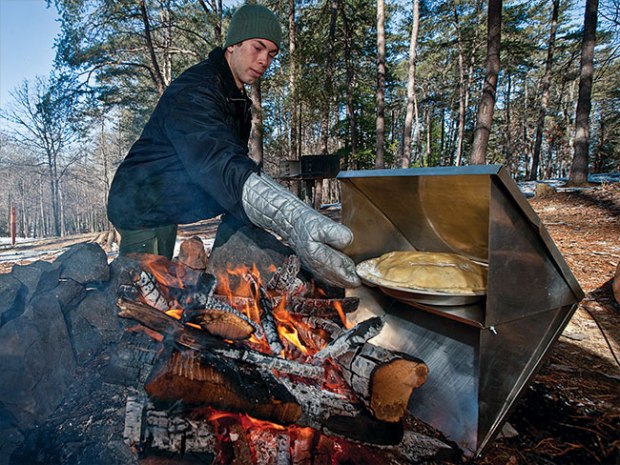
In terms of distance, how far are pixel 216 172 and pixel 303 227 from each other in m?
0.58

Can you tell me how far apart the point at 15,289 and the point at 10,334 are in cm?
44

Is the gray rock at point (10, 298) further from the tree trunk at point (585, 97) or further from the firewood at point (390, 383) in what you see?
the tree trunk at point (585, 97)

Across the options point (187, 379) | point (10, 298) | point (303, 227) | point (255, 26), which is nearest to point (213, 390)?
point (187, 379)

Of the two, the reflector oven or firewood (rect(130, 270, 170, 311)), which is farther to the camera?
firewood (rect(130, 270, 170, 311))

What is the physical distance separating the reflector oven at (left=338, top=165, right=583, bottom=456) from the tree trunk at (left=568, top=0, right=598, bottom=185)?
11.2 metres

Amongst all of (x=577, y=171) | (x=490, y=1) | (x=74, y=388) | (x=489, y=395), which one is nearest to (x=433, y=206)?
(x=489, y=395)

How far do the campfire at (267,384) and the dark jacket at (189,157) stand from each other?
710mm

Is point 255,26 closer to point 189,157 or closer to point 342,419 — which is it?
point 189,157

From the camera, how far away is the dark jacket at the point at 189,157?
5.92 ft

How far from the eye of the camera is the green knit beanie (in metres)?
2.23

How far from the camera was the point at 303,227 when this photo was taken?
63.8 inches

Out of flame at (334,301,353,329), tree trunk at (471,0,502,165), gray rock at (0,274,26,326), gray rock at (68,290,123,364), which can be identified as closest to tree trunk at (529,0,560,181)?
tree trunk at (471,0,502,165)

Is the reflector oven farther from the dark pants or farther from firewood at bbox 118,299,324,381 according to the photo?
the dark pants

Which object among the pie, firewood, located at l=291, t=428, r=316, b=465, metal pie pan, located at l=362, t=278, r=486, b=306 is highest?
the pie
